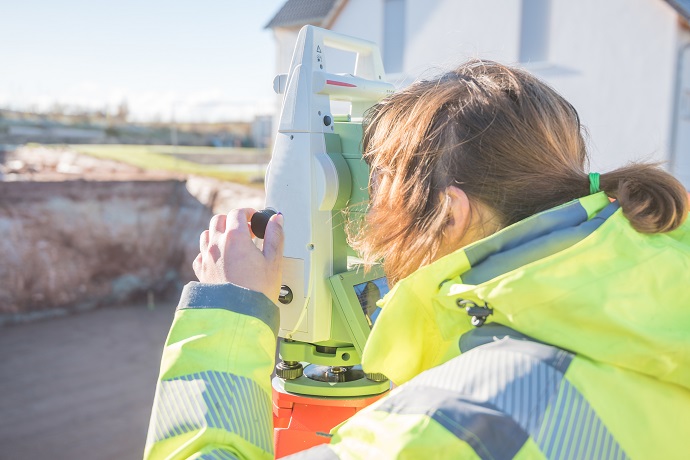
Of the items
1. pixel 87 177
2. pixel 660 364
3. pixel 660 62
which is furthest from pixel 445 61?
pixel 87 177

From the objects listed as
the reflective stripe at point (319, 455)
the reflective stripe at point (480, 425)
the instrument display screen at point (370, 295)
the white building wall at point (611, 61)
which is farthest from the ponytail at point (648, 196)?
the white building wall at point (611, 61)

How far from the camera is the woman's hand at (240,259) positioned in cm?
97

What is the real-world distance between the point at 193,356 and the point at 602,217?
57cm

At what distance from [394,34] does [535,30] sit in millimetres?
2905

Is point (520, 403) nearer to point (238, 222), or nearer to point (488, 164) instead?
point (488, 164)

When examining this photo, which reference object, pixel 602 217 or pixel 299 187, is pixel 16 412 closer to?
pixel 299 187

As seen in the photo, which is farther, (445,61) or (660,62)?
(660,62)

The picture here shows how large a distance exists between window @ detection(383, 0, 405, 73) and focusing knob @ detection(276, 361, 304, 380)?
1009 cm

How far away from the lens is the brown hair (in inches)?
33.9

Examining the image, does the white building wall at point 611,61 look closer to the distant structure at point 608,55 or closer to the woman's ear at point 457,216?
the distant structure at point 608,55

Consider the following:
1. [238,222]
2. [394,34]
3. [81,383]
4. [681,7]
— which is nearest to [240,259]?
[238,222]

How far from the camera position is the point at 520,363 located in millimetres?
650

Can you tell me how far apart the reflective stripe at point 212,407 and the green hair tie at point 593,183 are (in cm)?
54

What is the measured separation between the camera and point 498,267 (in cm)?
74
